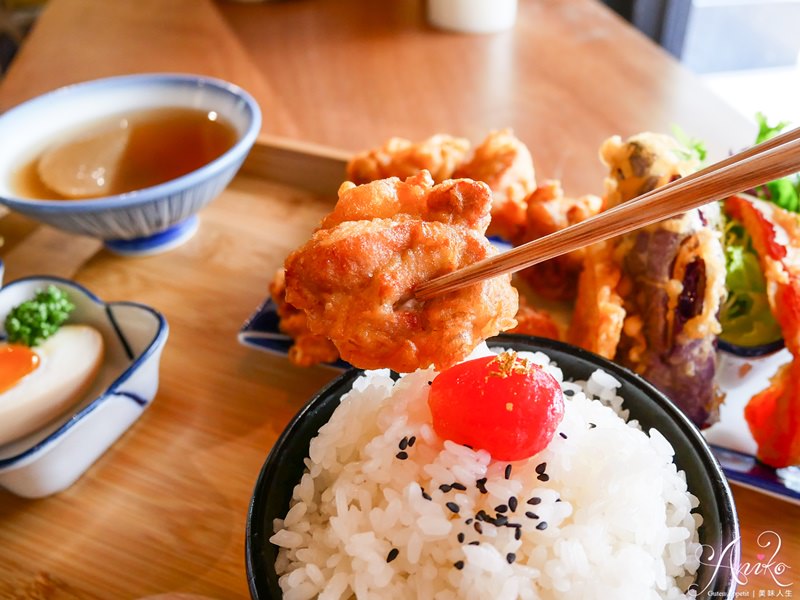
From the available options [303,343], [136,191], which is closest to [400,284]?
[303,343]

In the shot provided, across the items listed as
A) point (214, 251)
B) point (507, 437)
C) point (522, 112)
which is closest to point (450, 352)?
point (507, 437)

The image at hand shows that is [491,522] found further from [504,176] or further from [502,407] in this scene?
[504,176]

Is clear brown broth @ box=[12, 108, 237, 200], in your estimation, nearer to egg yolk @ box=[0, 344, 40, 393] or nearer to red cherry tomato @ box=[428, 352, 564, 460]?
egg yolk @ box=[0, 344, 40, 393]

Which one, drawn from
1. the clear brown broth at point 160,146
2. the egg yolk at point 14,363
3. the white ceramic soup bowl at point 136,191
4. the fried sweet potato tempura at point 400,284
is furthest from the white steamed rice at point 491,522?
the clear brown broth at point 160,146

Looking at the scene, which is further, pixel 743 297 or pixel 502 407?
pixel 743 297

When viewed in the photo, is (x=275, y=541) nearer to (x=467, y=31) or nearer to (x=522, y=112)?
(x=522, y=112)

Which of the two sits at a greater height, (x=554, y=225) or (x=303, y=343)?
(x=554, y=225)
